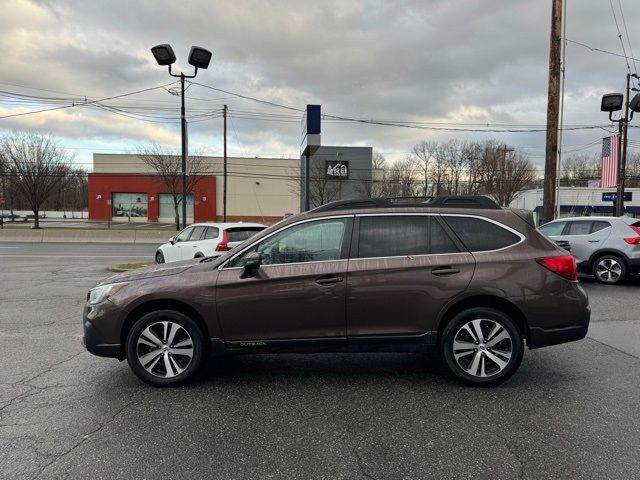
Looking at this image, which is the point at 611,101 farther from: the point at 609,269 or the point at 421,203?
the point at 421,203

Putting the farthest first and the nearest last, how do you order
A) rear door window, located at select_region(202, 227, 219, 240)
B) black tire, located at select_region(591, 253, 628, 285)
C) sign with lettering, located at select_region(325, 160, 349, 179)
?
1. sign with lettering, located at select_region(325, 160, 349, 179)
2. rear door window, located at select_region(202, 227, 219, 240)
3. black tire, located at select_region(591, 253, 628, 285)

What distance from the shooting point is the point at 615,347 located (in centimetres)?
567

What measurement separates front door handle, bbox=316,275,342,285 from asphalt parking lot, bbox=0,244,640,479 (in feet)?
3.32

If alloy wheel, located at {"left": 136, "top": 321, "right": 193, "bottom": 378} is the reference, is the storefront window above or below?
above

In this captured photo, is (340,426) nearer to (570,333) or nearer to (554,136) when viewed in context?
(570,333)

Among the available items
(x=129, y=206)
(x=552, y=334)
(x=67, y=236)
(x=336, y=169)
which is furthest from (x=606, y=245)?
(x=129, y=206)

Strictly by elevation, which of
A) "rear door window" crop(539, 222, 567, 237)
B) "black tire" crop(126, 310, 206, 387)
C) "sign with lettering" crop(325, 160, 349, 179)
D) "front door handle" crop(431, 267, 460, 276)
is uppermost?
"sign with lettering" crop(325, 160, 349, 179)

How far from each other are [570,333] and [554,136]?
11.0 m

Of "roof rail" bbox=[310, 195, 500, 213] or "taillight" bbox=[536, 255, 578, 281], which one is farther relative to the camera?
"roof rail" bbox=[310, 195, 500, 213]

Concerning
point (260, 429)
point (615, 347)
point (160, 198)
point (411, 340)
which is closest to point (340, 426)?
point (260, 429)

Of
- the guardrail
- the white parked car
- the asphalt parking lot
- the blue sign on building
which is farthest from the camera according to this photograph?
the blue sign on building

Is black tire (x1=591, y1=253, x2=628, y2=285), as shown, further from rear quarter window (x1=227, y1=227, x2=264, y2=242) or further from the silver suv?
rear quarter window (x1=227, y1=227, x2=264, y2=242)

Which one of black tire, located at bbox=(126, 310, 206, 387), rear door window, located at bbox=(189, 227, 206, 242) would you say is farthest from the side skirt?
rear door window, located at bbox=(189, 227, 206, 242)

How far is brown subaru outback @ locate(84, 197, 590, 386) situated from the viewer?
14.0 feet
